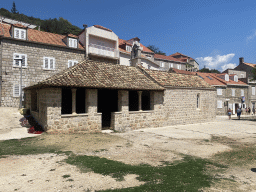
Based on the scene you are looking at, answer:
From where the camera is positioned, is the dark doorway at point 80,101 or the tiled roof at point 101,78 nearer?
the tiled roof at point 101,78

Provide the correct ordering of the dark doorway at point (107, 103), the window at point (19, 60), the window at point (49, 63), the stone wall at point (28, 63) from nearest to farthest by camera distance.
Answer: the dark doorway at point (107, 103) → the stone wall at point (28, 63) → the window at point (19, 60) → the window at point (49, 63)

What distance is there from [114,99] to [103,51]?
13.1m

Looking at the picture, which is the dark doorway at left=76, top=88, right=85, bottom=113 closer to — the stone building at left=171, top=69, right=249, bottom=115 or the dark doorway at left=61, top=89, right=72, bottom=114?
the dark doorway at left=61, top=89, right=72, bottom=114

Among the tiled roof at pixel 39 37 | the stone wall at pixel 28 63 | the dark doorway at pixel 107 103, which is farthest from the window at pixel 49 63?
the dark doorway at pixel 107 103

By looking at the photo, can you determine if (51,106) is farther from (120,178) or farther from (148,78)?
(148,78)

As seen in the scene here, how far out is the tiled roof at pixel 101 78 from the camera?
12258 millimetres

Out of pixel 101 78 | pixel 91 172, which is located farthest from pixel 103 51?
pixel 91 172

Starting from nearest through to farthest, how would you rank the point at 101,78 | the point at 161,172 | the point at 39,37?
the point at 161,172 < the point at 101,78 < the point at 39,37

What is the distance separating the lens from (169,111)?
18016mm

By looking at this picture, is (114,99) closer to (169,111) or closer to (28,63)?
(169,111)

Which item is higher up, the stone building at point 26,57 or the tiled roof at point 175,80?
the stone building at point 26,57

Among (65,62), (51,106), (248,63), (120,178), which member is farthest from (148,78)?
(248,63)

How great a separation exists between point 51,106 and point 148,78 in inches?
398

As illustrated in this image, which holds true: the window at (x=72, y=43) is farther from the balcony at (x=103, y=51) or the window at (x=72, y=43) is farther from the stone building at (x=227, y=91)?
the stone building at (x=227, y=91)
